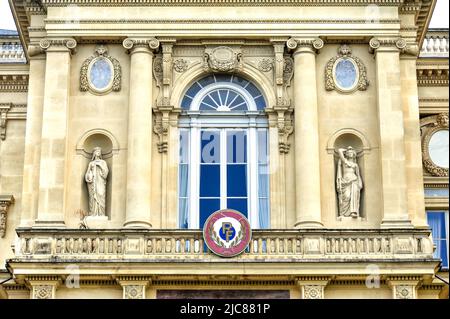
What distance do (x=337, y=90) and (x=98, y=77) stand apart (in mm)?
6785

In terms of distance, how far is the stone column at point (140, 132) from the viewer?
31.5 metres

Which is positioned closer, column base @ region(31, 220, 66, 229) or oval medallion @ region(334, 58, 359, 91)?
column base @ region(31, 220, 66, 229)

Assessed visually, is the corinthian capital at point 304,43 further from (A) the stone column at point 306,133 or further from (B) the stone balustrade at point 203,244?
(B) the stone balustrade at point 203,244

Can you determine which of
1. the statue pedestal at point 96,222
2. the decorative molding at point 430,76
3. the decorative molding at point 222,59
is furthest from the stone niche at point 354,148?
the statue pedestal at point 96,222

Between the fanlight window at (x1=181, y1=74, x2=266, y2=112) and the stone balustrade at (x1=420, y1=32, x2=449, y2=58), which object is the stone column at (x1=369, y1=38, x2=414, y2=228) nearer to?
the fanlight window at (x1=181, y1=74, x2=266, y2=112)

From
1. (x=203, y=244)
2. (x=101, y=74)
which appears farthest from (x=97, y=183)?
(x=203, y=244)

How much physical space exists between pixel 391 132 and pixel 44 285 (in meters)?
10.3

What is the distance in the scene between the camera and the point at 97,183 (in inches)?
1270

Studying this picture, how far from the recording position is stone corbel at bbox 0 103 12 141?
3700 centimetres

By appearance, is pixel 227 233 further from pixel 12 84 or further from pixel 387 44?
pixel 12 84

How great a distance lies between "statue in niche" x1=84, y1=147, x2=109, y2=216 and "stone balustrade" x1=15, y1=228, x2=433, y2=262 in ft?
4.61

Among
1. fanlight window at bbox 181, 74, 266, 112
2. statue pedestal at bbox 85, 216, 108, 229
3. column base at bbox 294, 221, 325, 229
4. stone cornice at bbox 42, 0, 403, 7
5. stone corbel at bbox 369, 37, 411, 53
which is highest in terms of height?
stone cornice at bbox 42, 0, 403, 7

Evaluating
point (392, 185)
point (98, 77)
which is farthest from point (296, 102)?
point (98, 77)

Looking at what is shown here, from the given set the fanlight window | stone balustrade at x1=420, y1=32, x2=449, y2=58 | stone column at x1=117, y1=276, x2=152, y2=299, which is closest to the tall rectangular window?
stone balustrade at x1=420, y1=32, x2=449, y2=58
